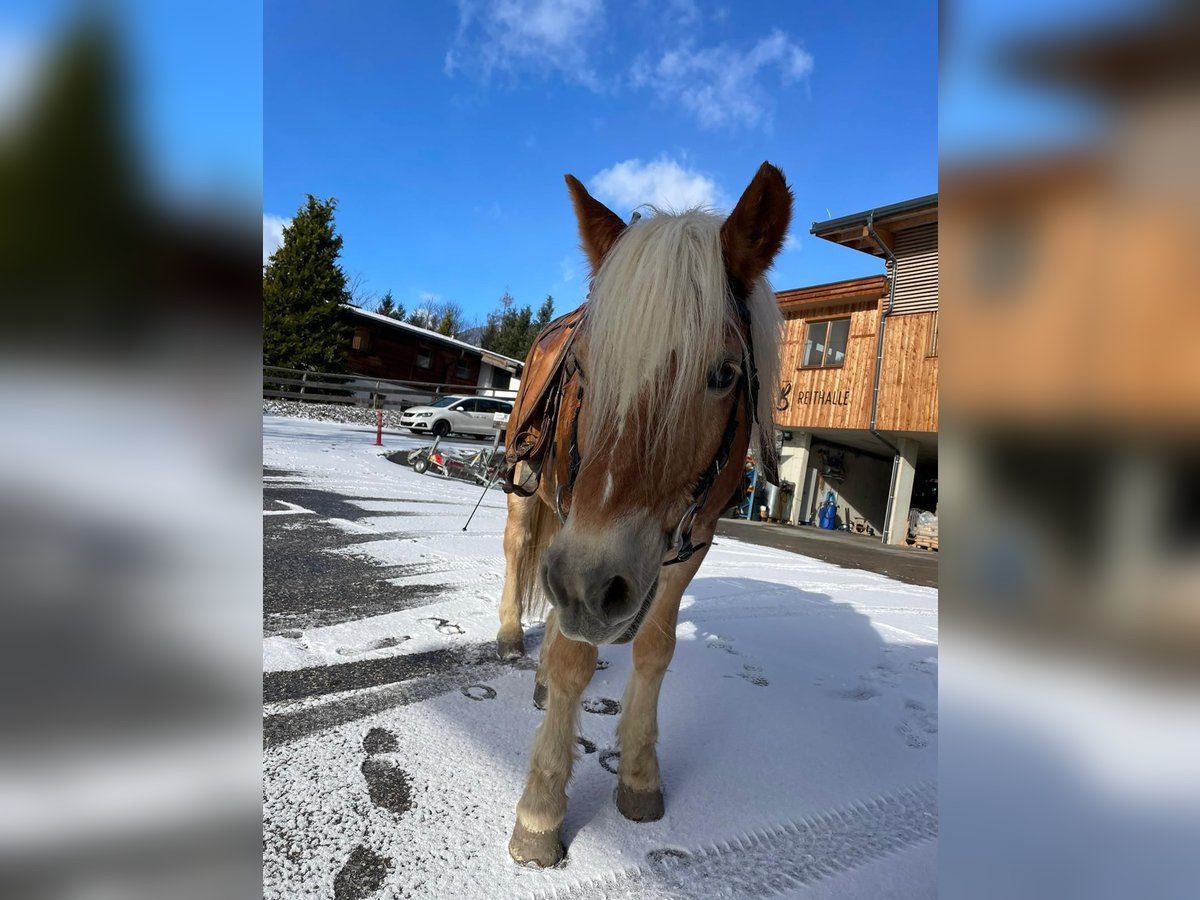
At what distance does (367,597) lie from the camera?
12.8ft

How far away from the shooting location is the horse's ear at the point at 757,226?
1743mm

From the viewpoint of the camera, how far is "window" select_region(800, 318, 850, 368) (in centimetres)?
1618

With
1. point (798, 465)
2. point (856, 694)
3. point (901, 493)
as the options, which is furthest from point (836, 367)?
point (856, 694)

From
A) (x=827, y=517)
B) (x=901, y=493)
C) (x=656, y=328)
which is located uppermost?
(x=656, y=328)

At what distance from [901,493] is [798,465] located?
299cm

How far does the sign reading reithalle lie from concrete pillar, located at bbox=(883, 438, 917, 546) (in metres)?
1.72

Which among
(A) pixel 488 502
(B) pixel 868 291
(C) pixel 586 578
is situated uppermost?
(B) pixel 868 291

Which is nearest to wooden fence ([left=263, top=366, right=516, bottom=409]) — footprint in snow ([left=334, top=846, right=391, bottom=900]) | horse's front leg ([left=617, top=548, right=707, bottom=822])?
horse's front leg ([left=617, top=548, right=707, bottom=822])

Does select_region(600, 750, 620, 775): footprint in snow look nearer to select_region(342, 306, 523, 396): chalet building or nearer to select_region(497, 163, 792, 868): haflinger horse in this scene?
select_region(497, 163, 792, 868): haflinger horse

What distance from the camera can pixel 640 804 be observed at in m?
2.11
